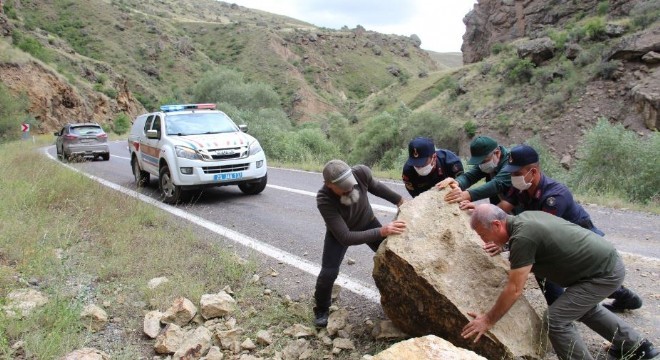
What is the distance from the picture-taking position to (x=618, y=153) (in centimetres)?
1388

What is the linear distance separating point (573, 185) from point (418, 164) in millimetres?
10617

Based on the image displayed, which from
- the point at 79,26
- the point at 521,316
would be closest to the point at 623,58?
the point at 521,316

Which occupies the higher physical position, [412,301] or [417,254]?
[417,254]

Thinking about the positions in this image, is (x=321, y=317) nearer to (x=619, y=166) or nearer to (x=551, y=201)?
(x=551, y=201)

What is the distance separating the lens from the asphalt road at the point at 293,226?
5621mm

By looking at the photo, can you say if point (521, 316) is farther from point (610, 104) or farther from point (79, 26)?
point (79, 26)

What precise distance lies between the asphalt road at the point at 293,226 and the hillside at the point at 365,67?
19776 millimetres

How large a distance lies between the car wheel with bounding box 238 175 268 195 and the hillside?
65.6ft

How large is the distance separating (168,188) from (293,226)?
3580 millimetres

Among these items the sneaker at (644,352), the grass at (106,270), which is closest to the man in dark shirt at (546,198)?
the sneaker at (644,352)

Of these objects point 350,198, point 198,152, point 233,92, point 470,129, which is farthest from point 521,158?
point 233,92

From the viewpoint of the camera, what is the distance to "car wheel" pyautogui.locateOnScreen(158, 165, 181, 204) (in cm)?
972

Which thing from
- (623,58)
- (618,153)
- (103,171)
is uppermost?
(623,58)

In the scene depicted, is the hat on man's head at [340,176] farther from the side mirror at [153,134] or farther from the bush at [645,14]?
the bush at [645,14]
